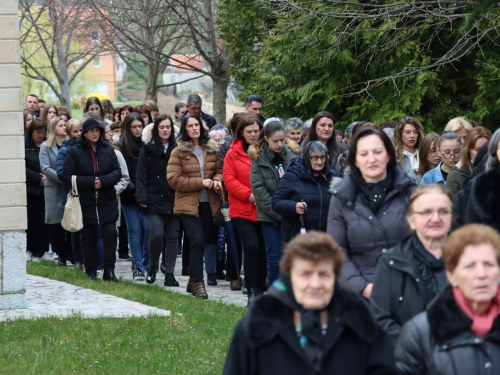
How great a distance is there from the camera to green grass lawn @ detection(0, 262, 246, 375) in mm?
8547

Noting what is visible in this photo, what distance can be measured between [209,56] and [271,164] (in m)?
16.4

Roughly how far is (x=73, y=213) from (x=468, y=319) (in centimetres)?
986

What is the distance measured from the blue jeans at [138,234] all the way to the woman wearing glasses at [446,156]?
5125 mm

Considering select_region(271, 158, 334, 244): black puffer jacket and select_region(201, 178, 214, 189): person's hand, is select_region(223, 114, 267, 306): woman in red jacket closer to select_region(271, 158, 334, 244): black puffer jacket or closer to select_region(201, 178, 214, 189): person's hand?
select_region(201, 178, 214, 189): person's hand

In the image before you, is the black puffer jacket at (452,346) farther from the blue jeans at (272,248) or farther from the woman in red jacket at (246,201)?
the woman in red jacket at (246,201)

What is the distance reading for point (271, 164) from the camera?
464 inches

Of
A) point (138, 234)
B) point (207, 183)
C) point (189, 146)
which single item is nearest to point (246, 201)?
point (207, 183)

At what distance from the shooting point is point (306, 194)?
10.6 meters

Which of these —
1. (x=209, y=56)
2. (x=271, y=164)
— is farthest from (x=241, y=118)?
(x=209, y=56)

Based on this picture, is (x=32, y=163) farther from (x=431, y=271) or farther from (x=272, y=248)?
(x=431, y=271)

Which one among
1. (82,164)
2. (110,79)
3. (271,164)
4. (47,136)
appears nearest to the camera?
(271,164)

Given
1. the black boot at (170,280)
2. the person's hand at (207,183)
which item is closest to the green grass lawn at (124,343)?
the person's hand at (207,183)

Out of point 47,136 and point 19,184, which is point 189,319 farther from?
point 47,136

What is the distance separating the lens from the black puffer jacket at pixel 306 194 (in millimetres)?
10531
